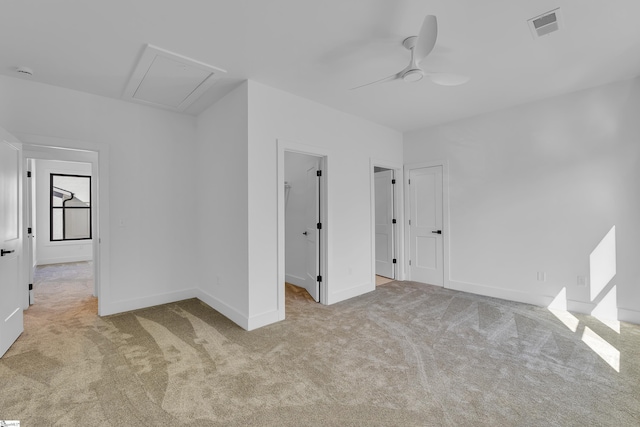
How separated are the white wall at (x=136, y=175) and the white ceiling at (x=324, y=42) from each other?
0.88ft

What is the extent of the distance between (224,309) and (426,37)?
3462mm

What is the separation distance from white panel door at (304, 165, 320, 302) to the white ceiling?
4.24 ft

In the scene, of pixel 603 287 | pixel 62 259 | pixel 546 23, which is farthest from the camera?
pixel 62 259

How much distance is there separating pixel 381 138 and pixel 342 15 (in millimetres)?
2897

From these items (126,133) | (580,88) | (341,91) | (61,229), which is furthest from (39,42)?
(61,229)

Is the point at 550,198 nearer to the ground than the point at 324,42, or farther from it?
nearer to the ground

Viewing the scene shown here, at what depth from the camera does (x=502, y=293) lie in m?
4.25

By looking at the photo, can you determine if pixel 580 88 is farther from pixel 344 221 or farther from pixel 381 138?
pixel 344 221

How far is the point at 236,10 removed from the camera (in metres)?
2.15

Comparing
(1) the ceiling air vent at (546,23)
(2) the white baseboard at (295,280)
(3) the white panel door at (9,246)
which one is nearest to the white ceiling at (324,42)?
(1) the ceiling air vent at (546,23)

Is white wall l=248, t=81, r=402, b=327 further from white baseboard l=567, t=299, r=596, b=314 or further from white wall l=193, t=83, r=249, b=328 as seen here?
white baseboard l=567, t=299, r=596, b=314

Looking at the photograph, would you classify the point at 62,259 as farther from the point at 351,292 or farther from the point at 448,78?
the point at 448,78

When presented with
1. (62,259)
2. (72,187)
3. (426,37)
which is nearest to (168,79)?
(426,37)

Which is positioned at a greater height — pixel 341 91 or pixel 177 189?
pixel 341 91
